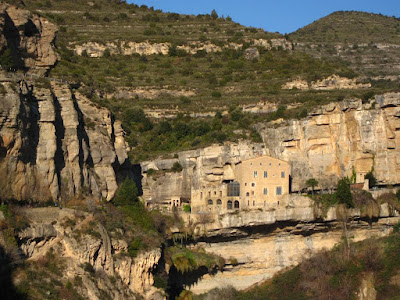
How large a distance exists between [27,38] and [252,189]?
25710 millimetres

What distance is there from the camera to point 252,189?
194 ft

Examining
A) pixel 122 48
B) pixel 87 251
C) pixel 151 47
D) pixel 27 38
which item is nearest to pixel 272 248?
pixel 87 251

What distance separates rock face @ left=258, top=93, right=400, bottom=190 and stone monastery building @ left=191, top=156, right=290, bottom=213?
4.18 metres

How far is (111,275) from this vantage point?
160ft

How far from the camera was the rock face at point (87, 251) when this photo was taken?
151 feet

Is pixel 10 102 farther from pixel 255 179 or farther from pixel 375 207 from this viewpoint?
pixel 375 207

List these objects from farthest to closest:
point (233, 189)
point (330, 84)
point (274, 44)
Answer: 1. point (274, 44)
2. point (330, 84)
3. point (233, 189)

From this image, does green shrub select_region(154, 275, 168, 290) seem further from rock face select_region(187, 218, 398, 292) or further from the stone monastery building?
the stone monastery building

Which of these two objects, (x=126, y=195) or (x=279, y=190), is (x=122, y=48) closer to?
(x=126, y=195)

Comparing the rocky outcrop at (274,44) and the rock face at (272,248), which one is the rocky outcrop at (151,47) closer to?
the rocky outcrop at (274,44)

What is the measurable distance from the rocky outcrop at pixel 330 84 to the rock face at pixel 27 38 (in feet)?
77.9

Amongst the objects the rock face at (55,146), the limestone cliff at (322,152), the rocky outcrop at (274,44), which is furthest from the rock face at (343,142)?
the rocky outcrop at (274,44)

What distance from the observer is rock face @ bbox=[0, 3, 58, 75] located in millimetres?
64031

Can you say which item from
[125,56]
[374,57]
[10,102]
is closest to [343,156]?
[10,102]
